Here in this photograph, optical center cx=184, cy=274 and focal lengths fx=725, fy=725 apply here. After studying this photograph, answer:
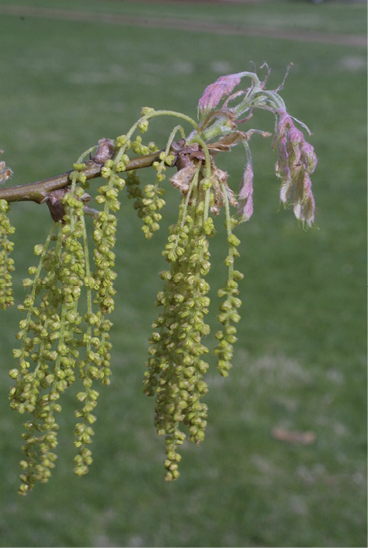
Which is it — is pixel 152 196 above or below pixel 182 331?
above

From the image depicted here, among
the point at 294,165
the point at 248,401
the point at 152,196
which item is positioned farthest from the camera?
the point at 248,401

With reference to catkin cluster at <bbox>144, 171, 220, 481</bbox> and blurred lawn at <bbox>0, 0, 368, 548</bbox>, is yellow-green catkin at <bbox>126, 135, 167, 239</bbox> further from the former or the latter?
blurred lawn at <bbox>0, 0, 368, 548</bbox>

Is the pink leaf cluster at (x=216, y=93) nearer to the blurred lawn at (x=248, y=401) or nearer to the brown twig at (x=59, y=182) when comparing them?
the brown twig at (x=59, y=182)

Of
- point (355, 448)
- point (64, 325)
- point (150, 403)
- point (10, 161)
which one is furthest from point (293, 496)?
point (10, 161)

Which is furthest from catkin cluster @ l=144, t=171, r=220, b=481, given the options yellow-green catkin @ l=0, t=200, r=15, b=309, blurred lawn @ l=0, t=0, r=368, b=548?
blurred lawn @ l=0, t=0, r=368, b=548

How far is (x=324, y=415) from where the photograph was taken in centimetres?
490

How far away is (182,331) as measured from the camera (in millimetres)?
1162

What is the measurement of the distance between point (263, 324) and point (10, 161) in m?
5.21

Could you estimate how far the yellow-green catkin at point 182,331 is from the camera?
113 centimetres

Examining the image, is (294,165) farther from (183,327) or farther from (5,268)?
(5,268)

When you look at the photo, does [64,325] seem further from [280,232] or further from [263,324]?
[280,232]

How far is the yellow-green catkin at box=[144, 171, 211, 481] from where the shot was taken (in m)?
1.13

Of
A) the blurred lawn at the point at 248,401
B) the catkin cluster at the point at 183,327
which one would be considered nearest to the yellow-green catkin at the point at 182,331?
the catkin cluster at the point at 183,327

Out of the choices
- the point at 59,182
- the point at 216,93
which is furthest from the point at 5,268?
the point at 216,93
